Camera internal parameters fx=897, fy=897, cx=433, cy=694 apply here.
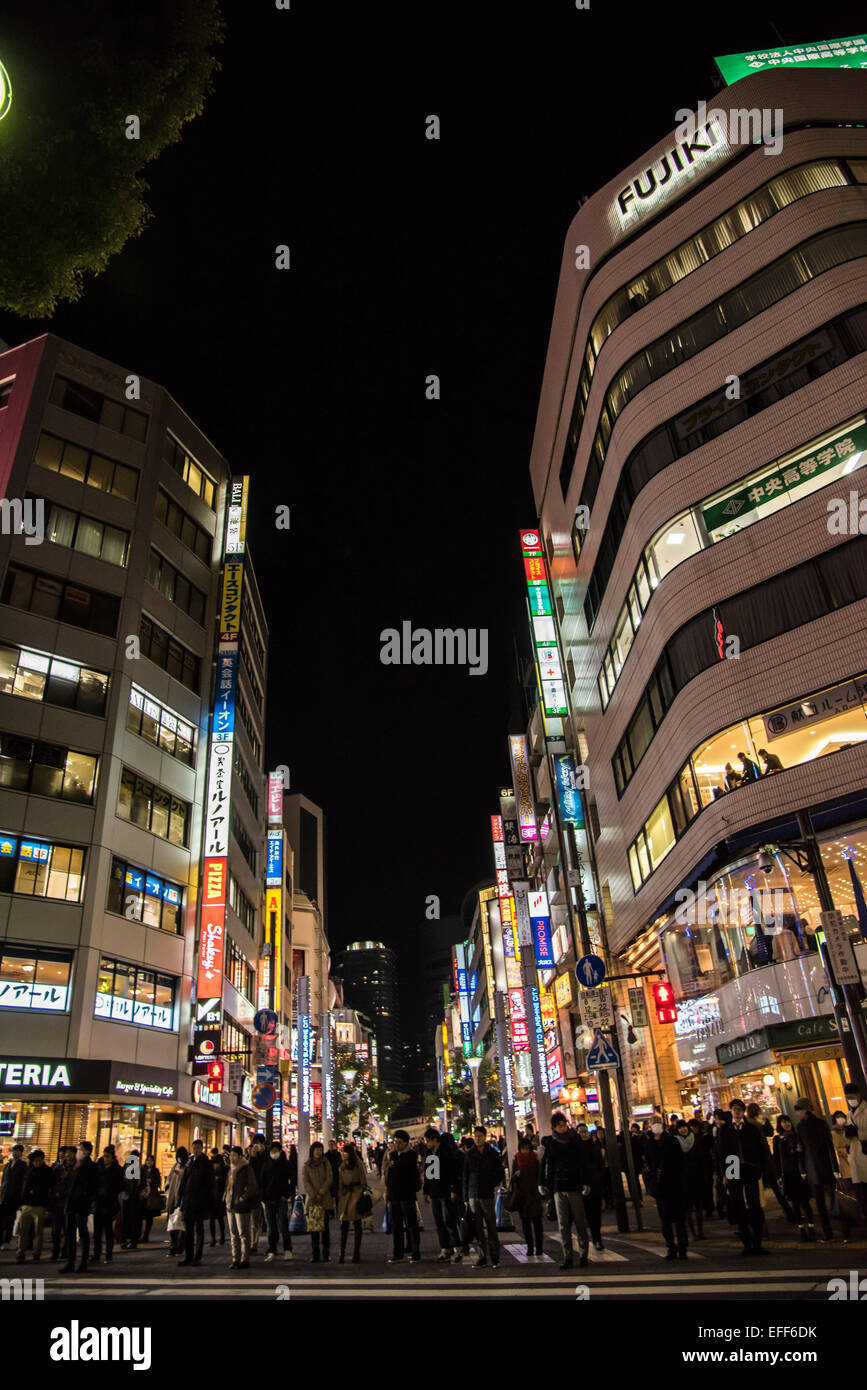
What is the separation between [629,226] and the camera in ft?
100.0

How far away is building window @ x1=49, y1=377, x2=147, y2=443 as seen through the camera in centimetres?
3319

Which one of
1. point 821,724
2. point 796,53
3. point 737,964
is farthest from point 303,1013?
point 796,53

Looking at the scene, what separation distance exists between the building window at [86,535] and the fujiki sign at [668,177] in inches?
816

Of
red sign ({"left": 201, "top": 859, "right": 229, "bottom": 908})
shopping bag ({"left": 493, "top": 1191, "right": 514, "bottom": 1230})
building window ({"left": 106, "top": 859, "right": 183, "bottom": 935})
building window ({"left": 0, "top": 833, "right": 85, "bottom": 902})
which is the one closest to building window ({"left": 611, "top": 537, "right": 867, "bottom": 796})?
shopping bag ({"left": 493, "top": 1191, "right": 514, "bottom": 1230})

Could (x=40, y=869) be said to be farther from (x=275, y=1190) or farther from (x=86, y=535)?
(x=275, y=1190)

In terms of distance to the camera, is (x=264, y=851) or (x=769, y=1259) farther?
(x=264, y=851)

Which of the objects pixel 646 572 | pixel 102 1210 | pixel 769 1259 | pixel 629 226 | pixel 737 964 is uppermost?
pixel 629 226

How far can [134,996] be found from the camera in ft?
94.5

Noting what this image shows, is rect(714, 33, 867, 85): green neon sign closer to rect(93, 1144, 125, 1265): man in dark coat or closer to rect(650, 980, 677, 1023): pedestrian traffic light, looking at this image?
rect(650, 980, 677, 1023): pedestrian traffic light

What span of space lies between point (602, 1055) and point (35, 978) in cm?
1730

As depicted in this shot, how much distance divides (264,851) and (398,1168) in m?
40.6

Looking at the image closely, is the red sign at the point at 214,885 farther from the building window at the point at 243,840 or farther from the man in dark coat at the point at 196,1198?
the man in dark coat at the point at 196,1198

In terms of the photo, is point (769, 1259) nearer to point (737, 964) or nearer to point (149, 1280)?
point (149, 1280)
